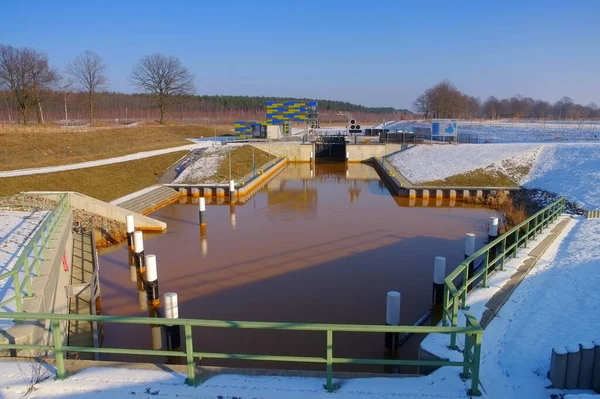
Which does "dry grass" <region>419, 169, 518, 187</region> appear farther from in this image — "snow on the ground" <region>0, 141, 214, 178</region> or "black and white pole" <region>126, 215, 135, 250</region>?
"snow on the ground" <region>0, 141, 214, 178</region>

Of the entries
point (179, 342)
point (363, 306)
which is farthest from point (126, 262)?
point (363, 306)

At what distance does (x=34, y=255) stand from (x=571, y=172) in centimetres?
2768

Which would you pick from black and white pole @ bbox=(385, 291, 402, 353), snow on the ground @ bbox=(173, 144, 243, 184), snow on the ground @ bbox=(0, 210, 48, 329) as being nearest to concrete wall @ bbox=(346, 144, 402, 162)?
snow on the ground @ bbox=(173, 144, 243, 184)

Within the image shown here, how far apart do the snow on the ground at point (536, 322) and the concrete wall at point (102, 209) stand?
13740mm

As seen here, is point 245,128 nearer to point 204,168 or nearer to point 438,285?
point 204,168

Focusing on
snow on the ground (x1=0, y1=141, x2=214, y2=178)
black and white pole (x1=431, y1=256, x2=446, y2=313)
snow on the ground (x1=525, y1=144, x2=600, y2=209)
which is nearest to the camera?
black and white pole (x1=431, y1=256, x2=446, y2=313)

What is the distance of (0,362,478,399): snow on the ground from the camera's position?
4.71m

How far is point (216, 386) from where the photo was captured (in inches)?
192

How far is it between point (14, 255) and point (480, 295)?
1030 centimetres

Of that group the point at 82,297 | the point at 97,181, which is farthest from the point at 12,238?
the point at 97,181

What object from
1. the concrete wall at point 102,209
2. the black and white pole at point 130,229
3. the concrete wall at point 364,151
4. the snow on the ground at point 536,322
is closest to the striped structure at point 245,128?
the concrete wall at point 364,151

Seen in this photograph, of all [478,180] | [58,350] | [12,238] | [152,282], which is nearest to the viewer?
[58,350]

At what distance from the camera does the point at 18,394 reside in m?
4.68

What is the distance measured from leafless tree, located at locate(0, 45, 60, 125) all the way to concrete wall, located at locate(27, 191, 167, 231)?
32.1 m
